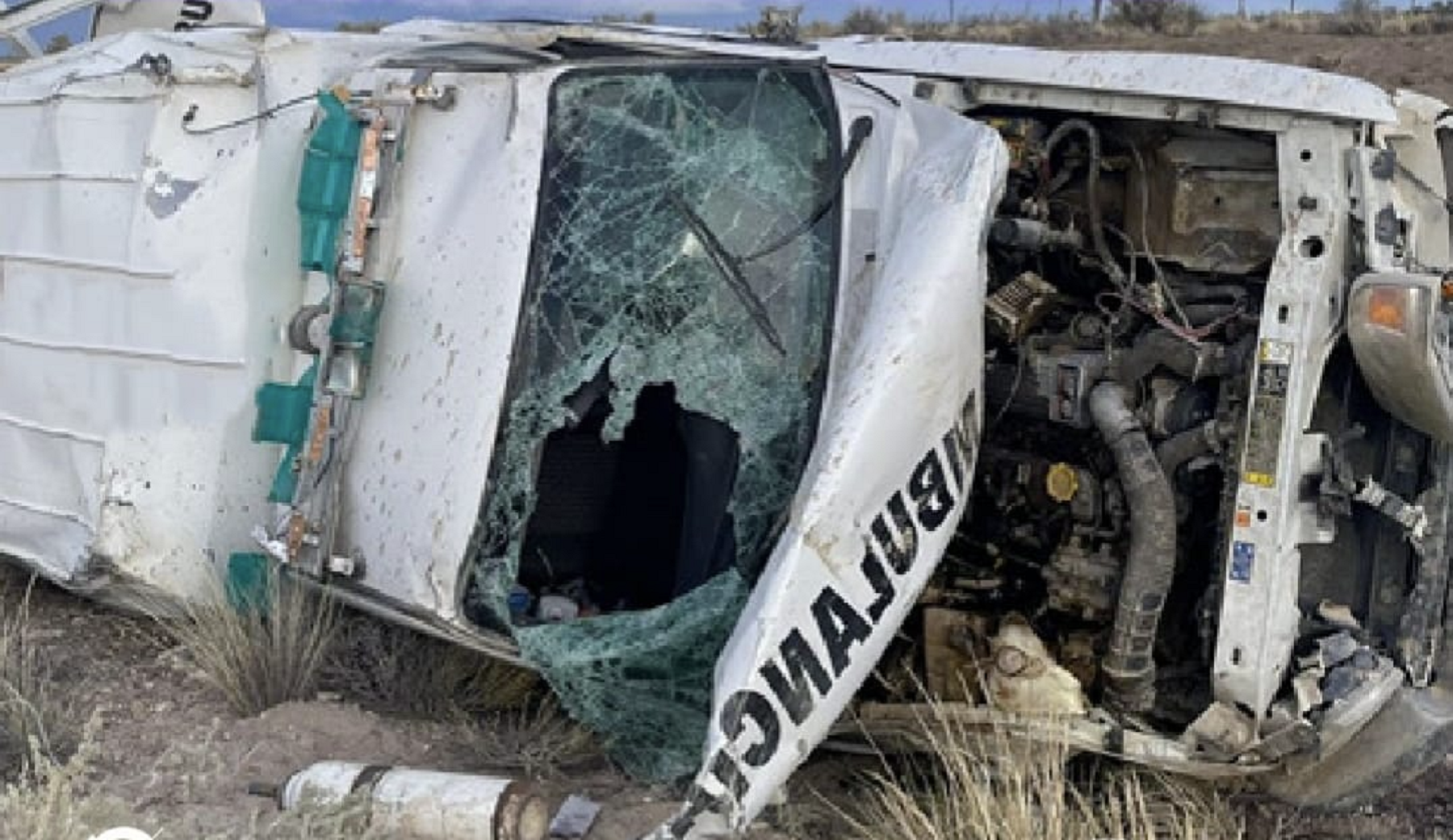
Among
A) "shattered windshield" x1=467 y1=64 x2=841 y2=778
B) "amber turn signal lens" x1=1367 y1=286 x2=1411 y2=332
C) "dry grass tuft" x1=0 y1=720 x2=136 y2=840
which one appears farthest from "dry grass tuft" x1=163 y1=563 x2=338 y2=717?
"amber turn signal lens" x1=1367 y1=286 x2=1411 y2=332

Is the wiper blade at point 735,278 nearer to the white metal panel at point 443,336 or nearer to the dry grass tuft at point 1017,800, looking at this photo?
the white metal panel at point 443,336

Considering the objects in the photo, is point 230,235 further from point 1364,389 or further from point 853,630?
point 1364,389

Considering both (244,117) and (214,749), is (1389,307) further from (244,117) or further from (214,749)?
(244,117)

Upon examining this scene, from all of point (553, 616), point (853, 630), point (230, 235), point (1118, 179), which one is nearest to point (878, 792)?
point (853, 630)

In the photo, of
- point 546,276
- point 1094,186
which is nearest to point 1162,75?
point 1094,186

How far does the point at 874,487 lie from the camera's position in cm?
453

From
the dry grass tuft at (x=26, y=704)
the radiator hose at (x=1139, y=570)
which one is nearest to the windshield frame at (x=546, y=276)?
the radiator hose at (x=1139, y=570)

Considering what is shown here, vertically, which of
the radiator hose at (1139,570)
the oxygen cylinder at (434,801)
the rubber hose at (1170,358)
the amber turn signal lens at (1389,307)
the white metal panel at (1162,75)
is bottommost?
the oxygen cylinder at (434,801)

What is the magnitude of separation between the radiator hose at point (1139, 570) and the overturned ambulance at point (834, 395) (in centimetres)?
1

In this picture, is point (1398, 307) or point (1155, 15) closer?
point (1398, 307)

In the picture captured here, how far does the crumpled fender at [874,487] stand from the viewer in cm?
427

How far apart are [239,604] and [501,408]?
1271mm

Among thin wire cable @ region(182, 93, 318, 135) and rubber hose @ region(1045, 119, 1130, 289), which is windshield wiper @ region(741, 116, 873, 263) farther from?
thin wire cable @ region(182, 93, 318, 135)

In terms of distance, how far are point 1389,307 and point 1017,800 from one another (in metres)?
1.45
